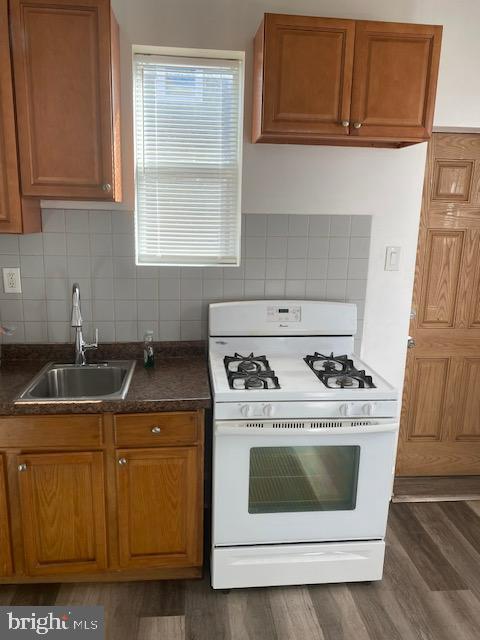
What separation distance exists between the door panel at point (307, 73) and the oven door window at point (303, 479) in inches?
51.8

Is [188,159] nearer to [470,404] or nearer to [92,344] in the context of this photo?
[92,344]

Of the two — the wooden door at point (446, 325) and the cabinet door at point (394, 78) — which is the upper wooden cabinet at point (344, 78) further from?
the wooden door at point (446, 325)

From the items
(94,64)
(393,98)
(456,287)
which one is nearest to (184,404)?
(94,64)

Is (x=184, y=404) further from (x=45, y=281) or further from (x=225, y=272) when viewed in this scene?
(x=45, y=281)

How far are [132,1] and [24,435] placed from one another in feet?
6.17

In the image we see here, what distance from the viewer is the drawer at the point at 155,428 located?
195 cm

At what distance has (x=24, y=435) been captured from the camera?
1904 millimetres

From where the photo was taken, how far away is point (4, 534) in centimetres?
198

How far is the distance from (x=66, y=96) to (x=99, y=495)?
159 cm

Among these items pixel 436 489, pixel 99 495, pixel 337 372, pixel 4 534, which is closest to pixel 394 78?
pixel 337 372

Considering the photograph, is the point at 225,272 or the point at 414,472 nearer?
the point at 225,272

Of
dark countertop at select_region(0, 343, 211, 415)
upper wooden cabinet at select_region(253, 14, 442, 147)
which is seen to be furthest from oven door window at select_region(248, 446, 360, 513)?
upper wooden cabinet at select_region(253, 14, 442, 147)

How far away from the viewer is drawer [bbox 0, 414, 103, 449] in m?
1.89

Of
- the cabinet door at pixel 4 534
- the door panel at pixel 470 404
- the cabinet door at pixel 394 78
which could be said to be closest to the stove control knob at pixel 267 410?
the cabinet door at pixel 4 534
